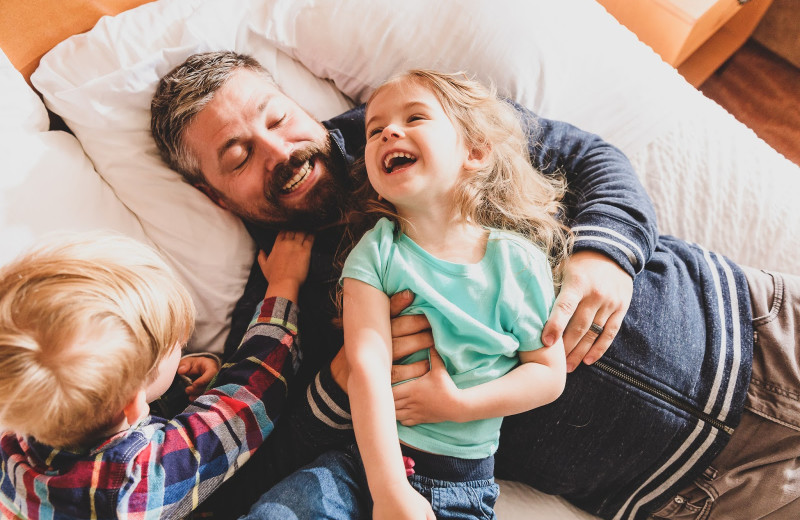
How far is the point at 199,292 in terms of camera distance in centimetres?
119

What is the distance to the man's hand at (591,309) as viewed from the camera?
968 mm

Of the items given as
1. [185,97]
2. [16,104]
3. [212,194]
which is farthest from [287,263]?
[16,104]

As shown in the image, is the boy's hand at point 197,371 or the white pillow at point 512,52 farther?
the white pillow at point 512,52

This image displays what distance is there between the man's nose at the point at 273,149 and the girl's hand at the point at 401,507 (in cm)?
Answer: 70

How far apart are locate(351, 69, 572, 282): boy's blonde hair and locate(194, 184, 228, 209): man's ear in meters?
0.36

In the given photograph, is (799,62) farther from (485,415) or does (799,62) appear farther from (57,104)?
(57,104)

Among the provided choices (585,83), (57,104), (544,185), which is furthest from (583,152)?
(57,104)

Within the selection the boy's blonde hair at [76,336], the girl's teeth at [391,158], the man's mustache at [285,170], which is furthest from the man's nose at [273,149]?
the boy's blonde hair at [76,336]

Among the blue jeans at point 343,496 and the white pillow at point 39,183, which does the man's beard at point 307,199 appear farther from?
the blue jeans at point 343,496

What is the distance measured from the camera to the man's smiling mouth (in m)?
1.17

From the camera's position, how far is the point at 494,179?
1038 mm

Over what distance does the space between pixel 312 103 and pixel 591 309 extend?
85 cm

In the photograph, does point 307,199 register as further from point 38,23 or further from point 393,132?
point 38,23

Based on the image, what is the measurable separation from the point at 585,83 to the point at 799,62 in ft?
4.61
